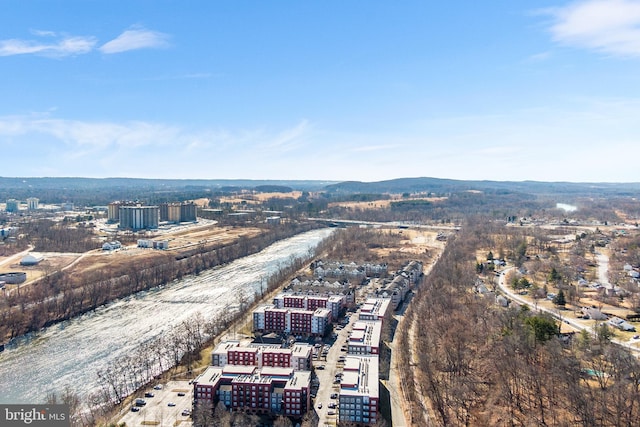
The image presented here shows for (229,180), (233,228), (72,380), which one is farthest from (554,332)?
(229,180)

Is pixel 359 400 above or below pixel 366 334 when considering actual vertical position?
below

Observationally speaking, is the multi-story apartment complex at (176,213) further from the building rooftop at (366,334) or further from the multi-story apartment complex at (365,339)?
the multi-story apartment complex at (365,339)

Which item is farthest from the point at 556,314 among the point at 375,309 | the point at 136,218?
the point at 136,218

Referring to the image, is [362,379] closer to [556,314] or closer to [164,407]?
[164,407]

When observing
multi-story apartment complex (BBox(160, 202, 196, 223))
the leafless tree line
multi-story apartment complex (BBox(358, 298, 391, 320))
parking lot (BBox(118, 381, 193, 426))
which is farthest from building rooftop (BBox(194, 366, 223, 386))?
multi-story apartment complex (BBox(160, 202, 196, 223))

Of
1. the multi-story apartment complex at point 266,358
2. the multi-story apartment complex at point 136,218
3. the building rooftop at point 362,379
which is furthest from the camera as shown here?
the multi-story apartment complex at point 136,218

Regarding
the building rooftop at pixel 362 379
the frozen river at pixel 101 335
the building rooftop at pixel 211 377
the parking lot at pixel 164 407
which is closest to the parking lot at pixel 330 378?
the building rooftop at pixel 362 379
